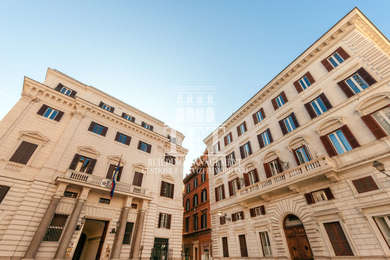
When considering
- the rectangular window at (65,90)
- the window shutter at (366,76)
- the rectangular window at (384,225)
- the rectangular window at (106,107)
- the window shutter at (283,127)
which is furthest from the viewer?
the rectangular window at (106,107)

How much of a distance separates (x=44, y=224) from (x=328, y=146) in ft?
73.6

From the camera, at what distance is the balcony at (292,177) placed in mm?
12094

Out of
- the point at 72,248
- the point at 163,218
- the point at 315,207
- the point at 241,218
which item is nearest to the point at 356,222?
the point at 315,207

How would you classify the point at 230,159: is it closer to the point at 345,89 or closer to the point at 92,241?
the point at 345,89

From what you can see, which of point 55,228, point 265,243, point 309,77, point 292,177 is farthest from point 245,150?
point 55,228

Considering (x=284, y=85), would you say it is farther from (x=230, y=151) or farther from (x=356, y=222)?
(x=356, y=222)

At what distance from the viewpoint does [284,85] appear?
19.4 m

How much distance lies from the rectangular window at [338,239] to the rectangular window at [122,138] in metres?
20.8

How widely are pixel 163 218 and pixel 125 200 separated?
16.4 feet

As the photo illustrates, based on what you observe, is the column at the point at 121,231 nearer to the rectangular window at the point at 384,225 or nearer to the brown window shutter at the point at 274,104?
the brown window shutter at the point at 274,104

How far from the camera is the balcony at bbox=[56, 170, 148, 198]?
14.9 m

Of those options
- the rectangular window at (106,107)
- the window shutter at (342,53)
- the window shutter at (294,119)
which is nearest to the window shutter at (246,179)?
the window shutter at (294,119)

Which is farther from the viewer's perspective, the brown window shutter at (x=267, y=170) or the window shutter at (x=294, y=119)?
the brown window shutter at (x=267, y=170)

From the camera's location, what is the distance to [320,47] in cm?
1655
